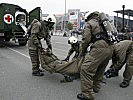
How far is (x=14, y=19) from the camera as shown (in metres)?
14.6

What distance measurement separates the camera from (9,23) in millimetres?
14312

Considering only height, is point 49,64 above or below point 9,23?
below

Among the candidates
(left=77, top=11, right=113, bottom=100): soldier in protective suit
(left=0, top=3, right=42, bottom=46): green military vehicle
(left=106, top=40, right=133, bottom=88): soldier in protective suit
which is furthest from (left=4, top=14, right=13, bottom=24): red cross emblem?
(left=77, top=11, right=113, bottom=100): soldier in protective suit

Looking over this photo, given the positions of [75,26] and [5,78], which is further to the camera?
[75,26]

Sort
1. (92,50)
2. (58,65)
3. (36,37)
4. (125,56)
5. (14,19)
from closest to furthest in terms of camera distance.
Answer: (92,50), (58,65), (125,56), (36,37), (14,19)

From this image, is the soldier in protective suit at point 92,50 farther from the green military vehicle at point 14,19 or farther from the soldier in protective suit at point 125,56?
the green military vehicle at point 14,19

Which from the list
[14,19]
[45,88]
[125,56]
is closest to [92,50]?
[45,88]

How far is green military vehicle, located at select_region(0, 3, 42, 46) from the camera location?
14194 millimetres

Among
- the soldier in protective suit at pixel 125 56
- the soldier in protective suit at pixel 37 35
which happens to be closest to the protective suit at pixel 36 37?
the soldier in protective suit at pixel 37 35

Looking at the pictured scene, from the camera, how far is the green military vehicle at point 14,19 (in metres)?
14.2

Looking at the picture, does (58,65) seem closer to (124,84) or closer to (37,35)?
(37,35)

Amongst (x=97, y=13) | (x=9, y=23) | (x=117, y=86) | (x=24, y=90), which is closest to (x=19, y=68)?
(x=24, y=90)

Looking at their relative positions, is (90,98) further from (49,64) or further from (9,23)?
(9,23)

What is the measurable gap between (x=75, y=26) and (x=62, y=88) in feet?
209
